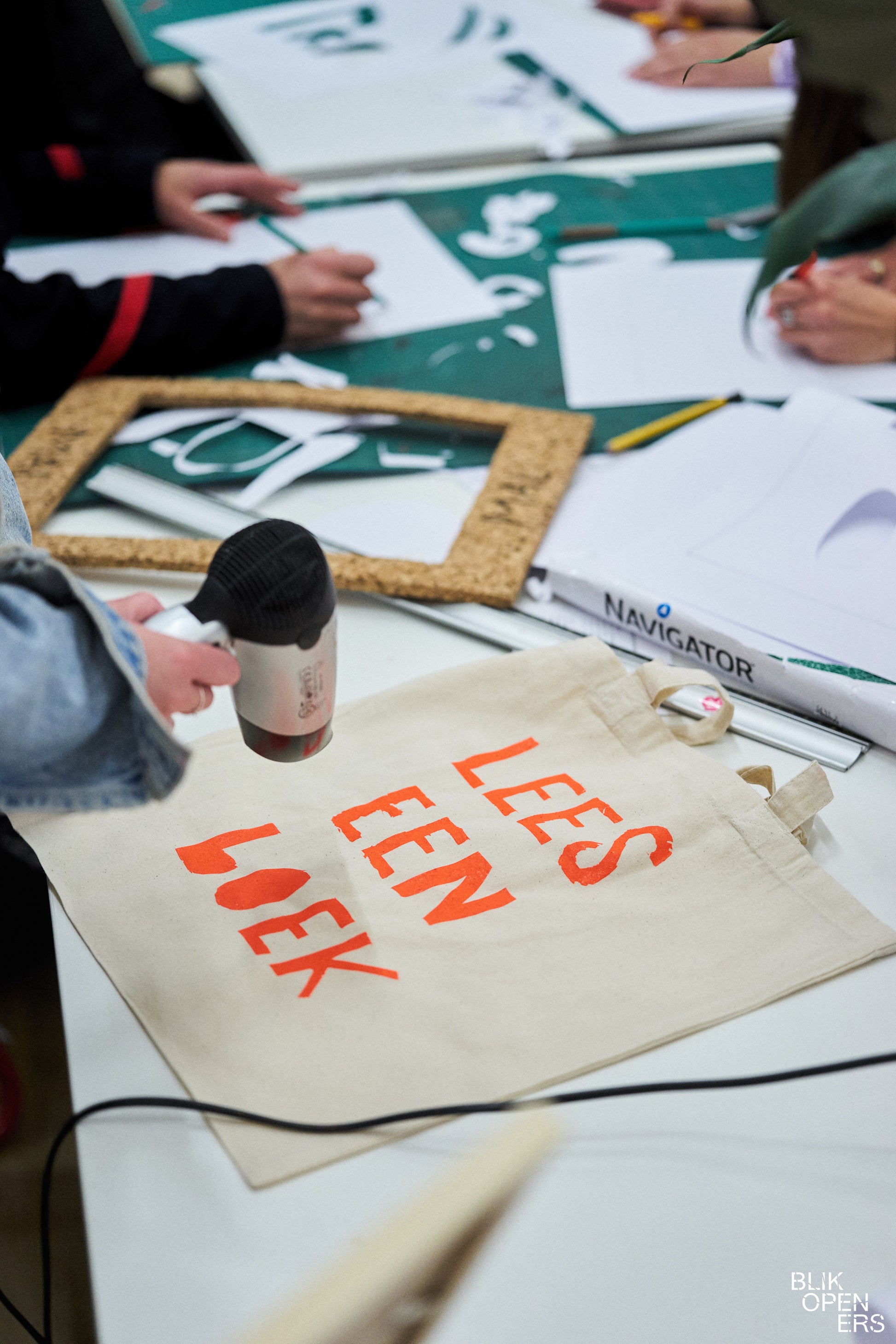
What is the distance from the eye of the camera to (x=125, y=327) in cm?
95

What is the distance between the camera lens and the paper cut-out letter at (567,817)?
1.80 ft

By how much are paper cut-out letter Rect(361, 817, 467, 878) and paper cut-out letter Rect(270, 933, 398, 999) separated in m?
0.05

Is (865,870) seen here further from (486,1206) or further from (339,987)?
(486,1206)

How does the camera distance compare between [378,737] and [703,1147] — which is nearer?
[703,1147]

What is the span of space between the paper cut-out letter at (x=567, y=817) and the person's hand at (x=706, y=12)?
4.57ft

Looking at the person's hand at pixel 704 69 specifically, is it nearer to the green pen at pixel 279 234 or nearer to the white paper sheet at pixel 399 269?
the white paper sheet at pixel 399 269

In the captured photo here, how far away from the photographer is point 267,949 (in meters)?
0.49

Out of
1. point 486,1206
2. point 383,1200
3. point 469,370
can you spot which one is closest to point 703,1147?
point 383,1200

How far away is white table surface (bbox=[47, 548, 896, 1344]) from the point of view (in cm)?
39

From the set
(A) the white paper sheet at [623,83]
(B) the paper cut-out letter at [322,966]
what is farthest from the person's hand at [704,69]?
(B) the paper cut-out letter at [322,966]

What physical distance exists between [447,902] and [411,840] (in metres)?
0.04

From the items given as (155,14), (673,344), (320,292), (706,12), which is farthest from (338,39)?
(673,344)

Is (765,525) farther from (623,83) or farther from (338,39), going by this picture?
(338,39)

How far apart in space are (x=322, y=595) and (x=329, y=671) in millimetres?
45
